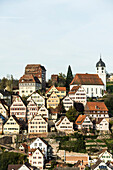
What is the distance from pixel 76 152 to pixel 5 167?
1235cm

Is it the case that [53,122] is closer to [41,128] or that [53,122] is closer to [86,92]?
[41,128]

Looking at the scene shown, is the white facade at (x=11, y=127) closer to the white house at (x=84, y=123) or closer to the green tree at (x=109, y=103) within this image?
the white house at (x=84, y=123)

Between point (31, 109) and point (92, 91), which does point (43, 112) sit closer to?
point (31, 109)

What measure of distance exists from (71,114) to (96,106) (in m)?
6.32

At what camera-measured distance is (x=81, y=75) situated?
327ft

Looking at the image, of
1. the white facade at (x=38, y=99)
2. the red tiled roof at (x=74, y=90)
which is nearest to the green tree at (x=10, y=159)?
the white facade at (x=38, y=99)

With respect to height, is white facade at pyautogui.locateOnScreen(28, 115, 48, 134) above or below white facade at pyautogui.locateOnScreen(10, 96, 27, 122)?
below

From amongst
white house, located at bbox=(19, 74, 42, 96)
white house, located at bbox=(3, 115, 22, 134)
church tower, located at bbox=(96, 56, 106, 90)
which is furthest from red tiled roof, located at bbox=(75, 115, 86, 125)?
church tower, located at bbox=(96, 56, 106, 90)

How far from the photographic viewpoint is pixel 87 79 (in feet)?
324

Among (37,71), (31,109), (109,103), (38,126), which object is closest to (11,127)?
(38,126)

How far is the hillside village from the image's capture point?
224 feet

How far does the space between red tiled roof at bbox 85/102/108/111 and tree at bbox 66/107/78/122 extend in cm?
390

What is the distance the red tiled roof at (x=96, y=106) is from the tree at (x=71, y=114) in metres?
3.90

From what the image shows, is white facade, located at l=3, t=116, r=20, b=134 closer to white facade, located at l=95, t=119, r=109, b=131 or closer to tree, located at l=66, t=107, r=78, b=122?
tree, located at l=66, t=107, r=78, b=122
